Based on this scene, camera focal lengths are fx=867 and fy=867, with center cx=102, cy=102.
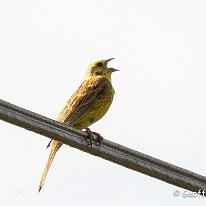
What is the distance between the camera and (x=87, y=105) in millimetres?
10672

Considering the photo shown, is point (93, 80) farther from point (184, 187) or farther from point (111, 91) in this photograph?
point (184, 187)

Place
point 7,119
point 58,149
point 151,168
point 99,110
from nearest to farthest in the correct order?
point 7,119
point 151,168
point 58,149
point 99,110

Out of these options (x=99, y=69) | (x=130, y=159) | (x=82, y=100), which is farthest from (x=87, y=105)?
(x=130, y=159)

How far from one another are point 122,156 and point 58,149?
378 centimetres

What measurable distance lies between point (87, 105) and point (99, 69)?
176cm

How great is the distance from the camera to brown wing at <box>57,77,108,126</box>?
10.3m

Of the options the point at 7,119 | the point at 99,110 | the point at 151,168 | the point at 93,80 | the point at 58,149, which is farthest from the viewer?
the point at 93,80

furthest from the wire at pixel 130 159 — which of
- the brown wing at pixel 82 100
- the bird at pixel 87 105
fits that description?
the brown wing at pixel 82 100

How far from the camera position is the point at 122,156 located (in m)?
6.16

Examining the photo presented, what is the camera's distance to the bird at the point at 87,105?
1023 centimetres

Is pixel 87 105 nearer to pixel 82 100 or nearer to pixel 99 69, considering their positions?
pixel 82 100

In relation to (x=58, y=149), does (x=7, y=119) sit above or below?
below

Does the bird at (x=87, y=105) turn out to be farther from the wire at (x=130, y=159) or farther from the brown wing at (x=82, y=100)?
the wire at (x=130, y=159)

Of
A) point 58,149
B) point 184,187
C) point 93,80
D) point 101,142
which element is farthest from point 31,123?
point 93,80
